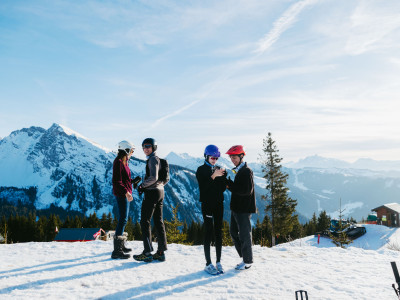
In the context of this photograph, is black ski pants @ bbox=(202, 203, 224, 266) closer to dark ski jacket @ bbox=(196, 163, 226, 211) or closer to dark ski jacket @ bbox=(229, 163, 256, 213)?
dark ski jacket @ bbox=(196, 163, 226, 211)

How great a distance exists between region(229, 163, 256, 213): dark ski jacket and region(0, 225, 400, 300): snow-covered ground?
148 cm

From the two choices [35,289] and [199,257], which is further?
[199,257]

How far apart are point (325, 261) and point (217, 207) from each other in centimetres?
379

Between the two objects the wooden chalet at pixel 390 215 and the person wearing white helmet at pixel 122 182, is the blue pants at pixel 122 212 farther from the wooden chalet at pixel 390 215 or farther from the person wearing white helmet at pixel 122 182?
the wooden chalet at pixel 390 215

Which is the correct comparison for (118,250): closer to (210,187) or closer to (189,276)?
(189,276)

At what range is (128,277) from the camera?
6.11 meters

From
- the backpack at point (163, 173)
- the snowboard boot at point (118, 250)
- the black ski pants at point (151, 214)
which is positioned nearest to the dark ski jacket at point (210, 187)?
the backpack at point (163, 173)

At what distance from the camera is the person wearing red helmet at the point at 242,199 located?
6500mm

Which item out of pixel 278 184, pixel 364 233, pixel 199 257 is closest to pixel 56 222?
pixel 278 184

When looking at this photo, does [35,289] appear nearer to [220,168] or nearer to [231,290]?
[231,290]

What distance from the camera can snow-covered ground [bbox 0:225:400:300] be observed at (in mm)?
5320

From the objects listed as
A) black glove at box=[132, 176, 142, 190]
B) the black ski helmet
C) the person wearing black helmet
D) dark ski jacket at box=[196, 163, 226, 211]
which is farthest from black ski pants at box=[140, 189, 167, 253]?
dark ski jacket at box=[196, 163, 226, 211]

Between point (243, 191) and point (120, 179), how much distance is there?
3183mm

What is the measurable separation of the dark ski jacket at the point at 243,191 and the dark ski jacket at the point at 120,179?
2833 mm
